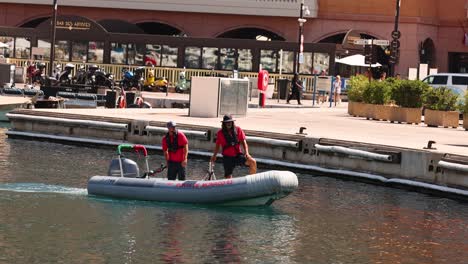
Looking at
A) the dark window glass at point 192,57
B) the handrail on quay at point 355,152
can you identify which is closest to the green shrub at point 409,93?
the handrail on quay at point 355,152

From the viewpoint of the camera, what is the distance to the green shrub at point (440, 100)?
45531 mm

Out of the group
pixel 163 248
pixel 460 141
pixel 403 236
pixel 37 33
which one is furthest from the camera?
pixel 37 33

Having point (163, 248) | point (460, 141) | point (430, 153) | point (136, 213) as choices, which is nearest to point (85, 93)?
point (460, 141)

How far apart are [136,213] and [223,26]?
5780 cm

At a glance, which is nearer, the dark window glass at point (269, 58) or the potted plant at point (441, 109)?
the potted plant at point (441, 109)

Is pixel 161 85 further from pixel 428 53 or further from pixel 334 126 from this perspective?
pixel 334 126

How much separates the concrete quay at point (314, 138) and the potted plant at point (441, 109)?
0.51m

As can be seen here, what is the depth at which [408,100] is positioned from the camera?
1859 inches


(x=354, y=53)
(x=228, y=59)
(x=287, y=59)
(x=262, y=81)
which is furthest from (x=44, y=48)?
(x=262, y=81)

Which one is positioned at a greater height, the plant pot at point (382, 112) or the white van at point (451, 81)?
the white van at point (451, 81)

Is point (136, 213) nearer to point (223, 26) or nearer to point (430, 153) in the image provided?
point (430, 153)

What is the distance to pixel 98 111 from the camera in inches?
1768

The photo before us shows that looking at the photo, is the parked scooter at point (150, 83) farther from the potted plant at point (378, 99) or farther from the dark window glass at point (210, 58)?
the potted plant at point (378, 99)

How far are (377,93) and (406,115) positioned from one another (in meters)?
1.70
